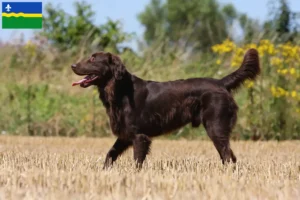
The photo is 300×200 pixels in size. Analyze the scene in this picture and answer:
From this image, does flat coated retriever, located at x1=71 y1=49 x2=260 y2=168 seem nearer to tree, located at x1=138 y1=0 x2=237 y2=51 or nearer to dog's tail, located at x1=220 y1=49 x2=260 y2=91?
dog's tail, located at x1=220 y1=49 x2=260 y2=91

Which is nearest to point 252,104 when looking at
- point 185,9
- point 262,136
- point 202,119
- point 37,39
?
point 262,136

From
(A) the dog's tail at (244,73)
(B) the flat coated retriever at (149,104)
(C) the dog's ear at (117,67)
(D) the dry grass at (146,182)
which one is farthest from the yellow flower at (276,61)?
(C) the dog's ear at (117,67)

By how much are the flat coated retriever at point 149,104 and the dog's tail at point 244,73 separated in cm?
1

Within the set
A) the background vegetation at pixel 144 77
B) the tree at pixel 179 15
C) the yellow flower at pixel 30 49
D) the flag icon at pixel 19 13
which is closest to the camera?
the flag icon at pixel 19 13

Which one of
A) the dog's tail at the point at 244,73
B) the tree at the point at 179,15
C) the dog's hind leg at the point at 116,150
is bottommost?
the dog's hind leg at the point at 116,150

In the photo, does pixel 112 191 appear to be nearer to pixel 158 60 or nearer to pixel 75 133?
pixel 75 133

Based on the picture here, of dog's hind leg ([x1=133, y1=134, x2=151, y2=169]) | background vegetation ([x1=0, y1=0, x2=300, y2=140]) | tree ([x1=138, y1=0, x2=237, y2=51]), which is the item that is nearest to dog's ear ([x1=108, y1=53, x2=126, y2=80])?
dog's hind leg ([x1=133, y1=134, x2=151, y2=169])

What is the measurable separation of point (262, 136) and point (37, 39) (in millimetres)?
7510

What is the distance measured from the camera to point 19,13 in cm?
1181

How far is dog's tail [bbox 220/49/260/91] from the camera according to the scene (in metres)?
8.04

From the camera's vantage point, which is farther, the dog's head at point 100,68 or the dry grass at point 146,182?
the dog's head at point 100,68

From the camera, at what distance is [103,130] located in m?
13.7

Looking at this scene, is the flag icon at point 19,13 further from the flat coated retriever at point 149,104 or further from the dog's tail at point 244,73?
the dog's tail at point 244,73

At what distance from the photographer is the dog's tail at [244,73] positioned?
8039 millimetres
